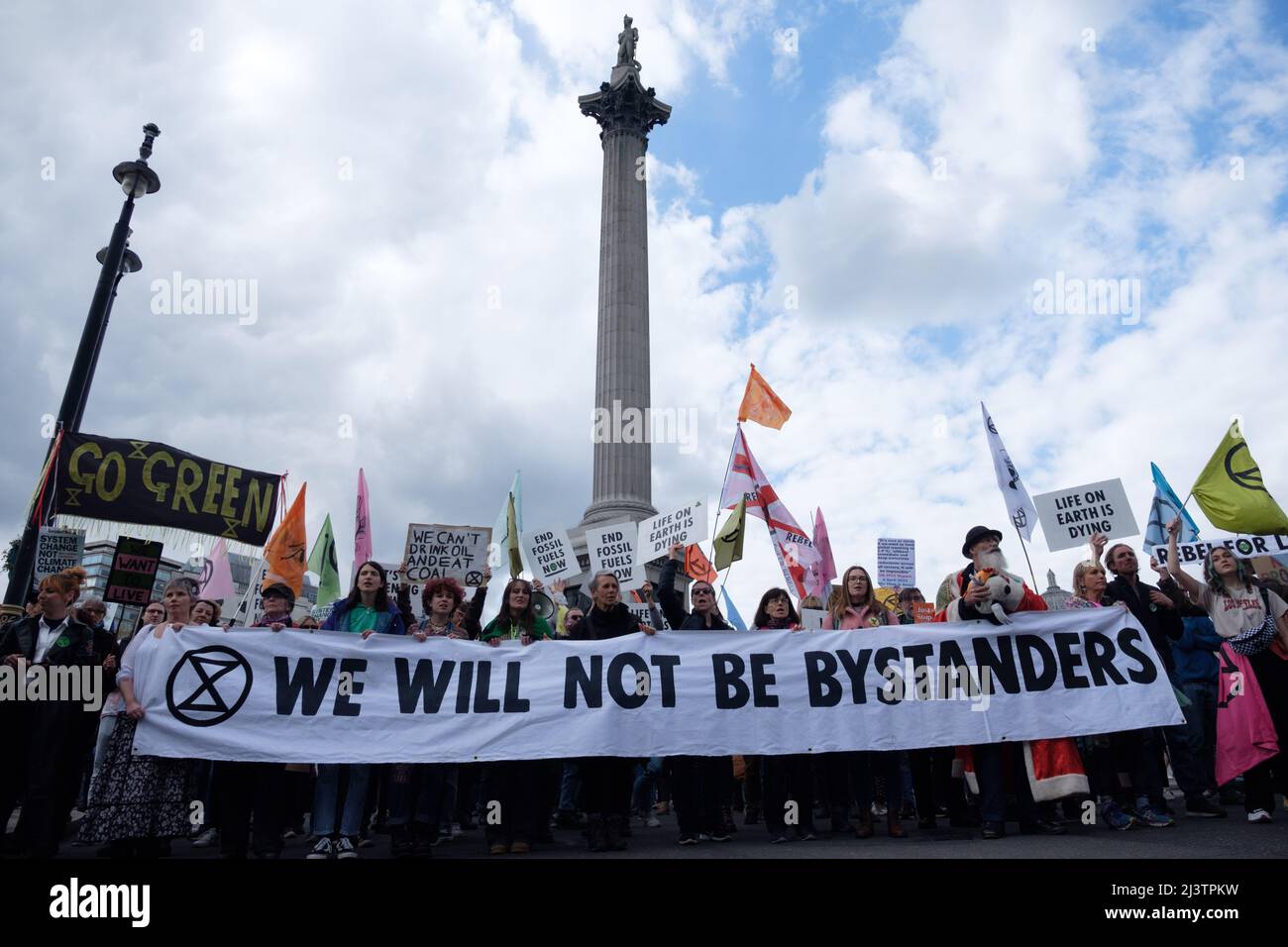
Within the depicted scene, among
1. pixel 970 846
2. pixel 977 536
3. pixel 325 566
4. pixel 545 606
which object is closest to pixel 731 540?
pixel 545 606

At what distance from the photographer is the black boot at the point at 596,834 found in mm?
6352

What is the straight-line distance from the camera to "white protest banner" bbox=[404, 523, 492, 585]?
12766 mm

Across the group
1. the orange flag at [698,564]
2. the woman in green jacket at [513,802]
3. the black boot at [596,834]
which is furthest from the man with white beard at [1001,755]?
the orange flag at [698,564]

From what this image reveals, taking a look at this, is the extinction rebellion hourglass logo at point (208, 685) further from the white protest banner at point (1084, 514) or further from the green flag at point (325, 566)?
the white protest banner at point (1084, 514)

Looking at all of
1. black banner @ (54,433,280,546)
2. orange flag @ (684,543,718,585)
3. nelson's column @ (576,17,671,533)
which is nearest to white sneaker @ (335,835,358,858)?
black banner @ (54,433,280,546)

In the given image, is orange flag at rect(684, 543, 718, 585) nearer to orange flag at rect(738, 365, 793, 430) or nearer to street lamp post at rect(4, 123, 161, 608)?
orange flag at rect(738, 365, 793, 430)

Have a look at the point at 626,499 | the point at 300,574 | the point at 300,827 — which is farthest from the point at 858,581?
the point at 626,499

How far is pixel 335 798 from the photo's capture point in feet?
19.8

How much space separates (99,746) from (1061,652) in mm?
7866

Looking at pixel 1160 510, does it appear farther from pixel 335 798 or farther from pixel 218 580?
pixel 218 580

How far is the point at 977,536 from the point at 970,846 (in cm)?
235

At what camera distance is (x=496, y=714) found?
664cm
